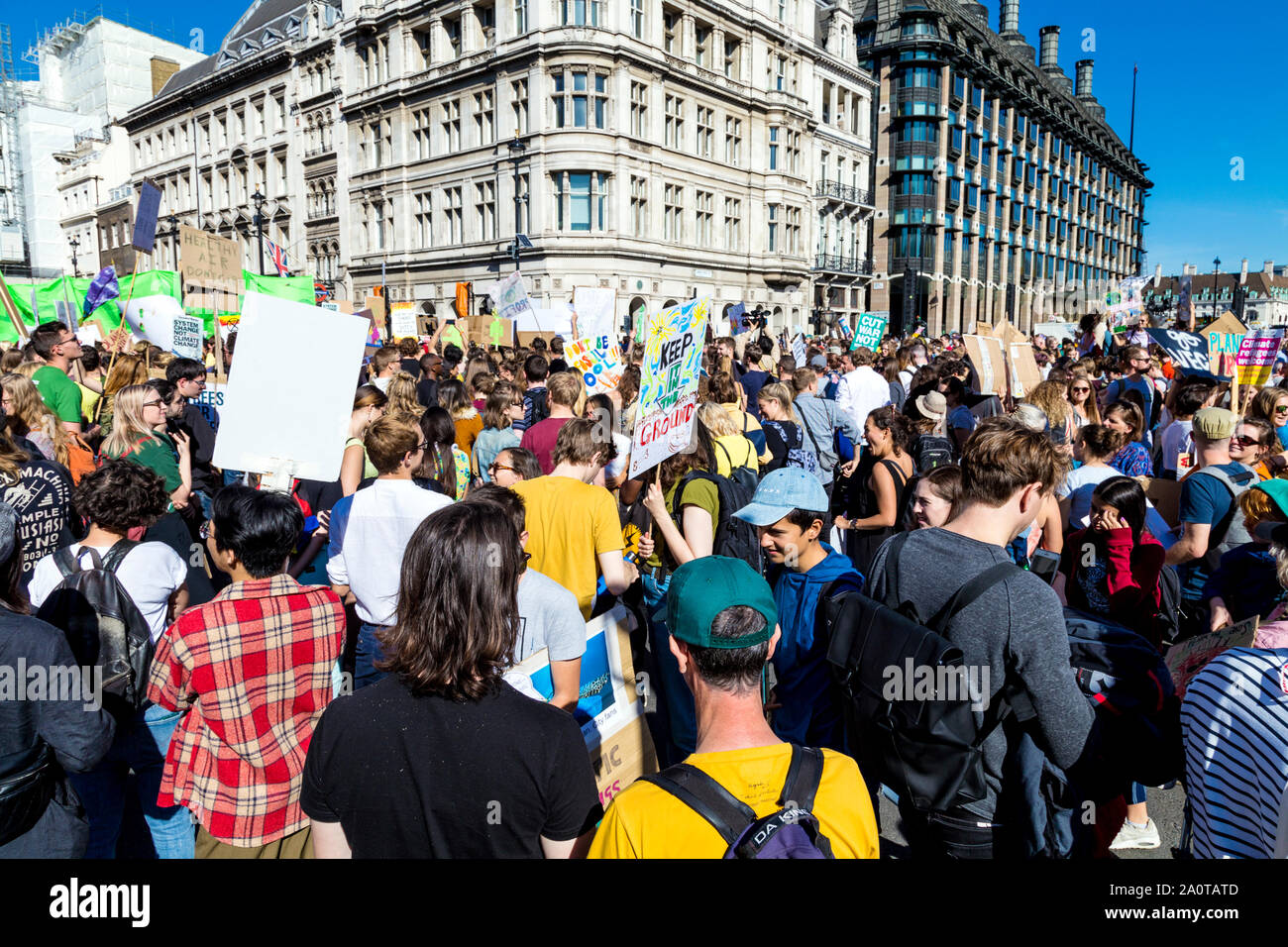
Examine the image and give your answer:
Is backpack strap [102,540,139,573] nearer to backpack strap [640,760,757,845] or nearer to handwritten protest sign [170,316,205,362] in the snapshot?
backpack strap [640,760,757,845]

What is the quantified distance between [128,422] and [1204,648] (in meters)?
5.52

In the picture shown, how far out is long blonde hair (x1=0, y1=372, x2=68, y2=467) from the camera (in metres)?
4.91

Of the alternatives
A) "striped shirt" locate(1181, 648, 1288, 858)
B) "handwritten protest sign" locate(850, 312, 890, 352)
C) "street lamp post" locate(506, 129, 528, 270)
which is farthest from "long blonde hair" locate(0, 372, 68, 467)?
"street lamp post" locate(506, 129, 528, 270)

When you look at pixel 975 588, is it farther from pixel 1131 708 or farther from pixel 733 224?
pixel 733 224

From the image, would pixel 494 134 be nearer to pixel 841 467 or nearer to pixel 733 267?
pixel 733 267

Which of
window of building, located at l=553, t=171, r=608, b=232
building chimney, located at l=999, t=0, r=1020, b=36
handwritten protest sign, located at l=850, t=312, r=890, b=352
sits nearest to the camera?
handwritten protest sign, located at l=850, t=312, r=890, b=352

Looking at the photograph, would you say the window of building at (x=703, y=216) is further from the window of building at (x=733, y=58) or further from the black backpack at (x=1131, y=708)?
the black backpack at (x=1131, y=708)

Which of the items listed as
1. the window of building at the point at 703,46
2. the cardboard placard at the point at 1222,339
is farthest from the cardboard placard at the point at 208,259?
the window of building at the point at 703,46

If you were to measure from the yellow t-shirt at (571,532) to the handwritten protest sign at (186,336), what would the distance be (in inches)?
274

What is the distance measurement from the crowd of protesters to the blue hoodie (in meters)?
0.01

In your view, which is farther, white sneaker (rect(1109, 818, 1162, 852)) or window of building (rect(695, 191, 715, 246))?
window of building (rect(695, 191, 715, 246))

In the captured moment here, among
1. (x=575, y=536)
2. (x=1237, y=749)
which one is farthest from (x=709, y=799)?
(x=575, y=536)
